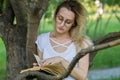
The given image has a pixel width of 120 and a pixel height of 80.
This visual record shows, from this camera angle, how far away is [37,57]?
390 centimetres

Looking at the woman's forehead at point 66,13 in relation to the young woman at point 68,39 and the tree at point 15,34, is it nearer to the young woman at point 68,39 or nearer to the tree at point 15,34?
the young woman at point 68,39

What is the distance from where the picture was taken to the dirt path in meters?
11.0

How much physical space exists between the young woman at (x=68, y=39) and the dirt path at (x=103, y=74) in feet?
22.2

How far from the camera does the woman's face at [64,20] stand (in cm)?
383

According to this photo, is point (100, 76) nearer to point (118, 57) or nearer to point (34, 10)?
point (118, 57)

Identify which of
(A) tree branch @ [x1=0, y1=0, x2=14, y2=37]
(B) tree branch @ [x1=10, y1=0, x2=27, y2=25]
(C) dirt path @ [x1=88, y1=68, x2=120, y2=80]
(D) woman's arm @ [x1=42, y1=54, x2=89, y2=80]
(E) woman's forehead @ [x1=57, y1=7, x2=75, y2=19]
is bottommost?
(C) dirt path @ [x1=88, y1=68, x2=120, y2=80]

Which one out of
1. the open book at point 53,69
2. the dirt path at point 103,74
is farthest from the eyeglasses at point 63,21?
the dirt path at point 103,74

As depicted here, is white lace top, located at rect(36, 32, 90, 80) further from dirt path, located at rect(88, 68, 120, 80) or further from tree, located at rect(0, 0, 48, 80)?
dirt path, located at rect(88, 68, 120, 80)

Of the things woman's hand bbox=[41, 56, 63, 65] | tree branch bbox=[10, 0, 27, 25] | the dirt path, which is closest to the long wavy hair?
woman's hand bbox=[41, 56, 63, 65]

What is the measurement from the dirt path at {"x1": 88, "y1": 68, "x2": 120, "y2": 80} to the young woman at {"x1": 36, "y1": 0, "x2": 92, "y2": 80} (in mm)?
6768

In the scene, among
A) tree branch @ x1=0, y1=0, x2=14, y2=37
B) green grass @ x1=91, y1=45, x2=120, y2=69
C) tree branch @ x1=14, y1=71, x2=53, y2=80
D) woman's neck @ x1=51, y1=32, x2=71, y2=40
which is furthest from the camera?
green grass @ x1=91, y1=45, x2=120, y2=69

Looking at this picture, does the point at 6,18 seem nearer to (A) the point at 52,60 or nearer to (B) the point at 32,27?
(B) the point at 32,27

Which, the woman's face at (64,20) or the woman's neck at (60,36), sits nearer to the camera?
the woman's face at (64,20)

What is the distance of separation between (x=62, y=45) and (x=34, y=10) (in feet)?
1.60
